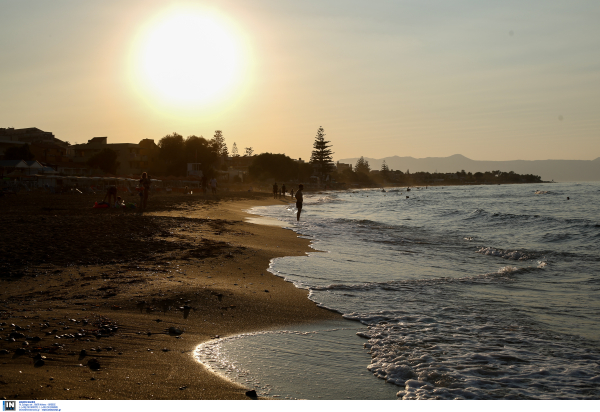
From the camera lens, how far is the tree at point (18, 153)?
62219 mm

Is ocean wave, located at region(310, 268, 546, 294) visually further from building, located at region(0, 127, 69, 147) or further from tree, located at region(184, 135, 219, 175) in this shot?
building, located at region(0, 127, 69, 147)

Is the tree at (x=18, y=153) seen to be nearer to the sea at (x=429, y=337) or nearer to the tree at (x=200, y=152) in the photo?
the tree at (x=200, y=152)

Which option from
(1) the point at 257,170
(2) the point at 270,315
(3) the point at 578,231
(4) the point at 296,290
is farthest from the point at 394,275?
(1) the point at 257,170

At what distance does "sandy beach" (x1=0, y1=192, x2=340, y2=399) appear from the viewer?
346 centimetres

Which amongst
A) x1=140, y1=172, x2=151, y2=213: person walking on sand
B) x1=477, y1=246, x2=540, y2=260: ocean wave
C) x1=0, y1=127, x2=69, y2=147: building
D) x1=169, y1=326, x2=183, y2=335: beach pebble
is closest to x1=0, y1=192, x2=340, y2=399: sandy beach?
x1=169, y1=326, x2=183, y2=335: beach pebble

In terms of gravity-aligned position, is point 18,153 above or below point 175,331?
above

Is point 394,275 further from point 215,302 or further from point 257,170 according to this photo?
point 257,170

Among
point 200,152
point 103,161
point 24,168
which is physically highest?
Result: point 200,152

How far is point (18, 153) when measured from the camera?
62812 mm

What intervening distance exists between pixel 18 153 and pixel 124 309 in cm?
7041

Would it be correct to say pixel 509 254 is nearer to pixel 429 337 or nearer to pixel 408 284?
pixel 408 284

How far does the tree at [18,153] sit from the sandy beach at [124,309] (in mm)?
61303
